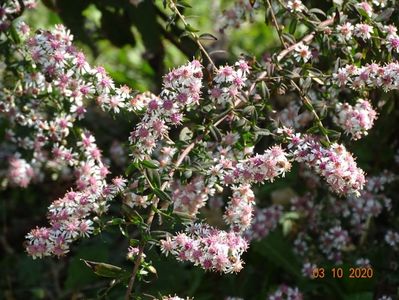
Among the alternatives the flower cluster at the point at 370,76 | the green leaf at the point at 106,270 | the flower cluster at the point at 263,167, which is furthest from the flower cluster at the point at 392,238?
the green leaf at the point at 106,270

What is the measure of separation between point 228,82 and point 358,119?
352mm

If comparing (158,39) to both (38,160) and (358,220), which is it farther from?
(358,220)

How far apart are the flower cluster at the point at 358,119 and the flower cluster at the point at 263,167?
0.27m

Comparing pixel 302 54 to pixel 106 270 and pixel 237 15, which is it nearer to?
pixel 237 15

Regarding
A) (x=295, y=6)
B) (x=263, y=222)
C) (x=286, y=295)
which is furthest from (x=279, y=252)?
(x=295, y=6)

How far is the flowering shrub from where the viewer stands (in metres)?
1.76

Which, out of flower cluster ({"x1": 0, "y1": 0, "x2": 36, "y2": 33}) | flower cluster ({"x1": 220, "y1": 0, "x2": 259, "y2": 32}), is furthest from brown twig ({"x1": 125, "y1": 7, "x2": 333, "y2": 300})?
flower cluster ({"x1": 0, "y1": 0, "x2": 36, "y2": 33})

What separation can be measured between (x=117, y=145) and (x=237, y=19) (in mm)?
861

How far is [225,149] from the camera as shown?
2016 mm

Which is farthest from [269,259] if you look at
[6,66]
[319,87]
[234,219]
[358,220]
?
[6,66]

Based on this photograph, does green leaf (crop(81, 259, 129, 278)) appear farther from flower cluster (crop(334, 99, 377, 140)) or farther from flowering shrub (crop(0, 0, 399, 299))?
flower cluster (crop(334, 99, 377, 140))

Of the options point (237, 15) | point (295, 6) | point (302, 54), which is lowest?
point (302, 54)

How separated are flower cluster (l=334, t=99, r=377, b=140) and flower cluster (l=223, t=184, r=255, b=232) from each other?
0.33 m

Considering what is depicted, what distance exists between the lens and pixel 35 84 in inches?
90.8
